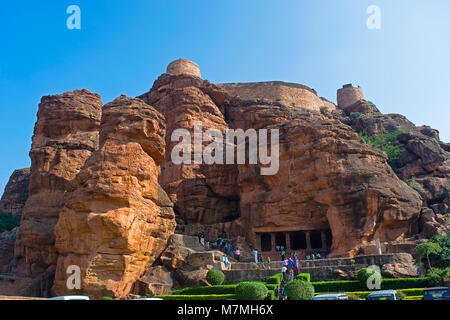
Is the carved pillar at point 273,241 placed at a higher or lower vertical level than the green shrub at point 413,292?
higher

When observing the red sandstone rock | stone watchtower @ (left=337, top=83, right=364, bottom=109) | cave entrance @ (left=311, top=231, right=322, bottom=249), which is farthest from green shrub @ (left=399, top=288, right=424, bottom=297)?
stone watchtower @ (left=337, top=83, right=364, bottom=109)

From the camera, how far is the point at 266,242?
107ft

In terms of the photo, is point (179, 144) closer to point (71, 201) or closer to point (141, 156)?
point (141, 156)

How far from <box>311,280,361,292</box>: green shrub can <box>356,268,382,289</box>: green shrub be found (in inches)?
9.9

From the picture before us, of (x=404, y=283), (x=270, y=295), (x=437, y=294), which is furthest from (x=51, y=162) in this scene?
(x=437, y=294)

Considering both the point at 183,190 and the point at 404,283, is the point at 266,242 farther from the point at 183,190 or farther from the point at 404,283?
the point at 404,283

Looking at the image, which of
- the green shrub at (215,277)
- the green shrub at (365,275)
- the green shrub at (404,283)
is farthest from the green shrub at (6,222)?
the green shrub at (404,283)

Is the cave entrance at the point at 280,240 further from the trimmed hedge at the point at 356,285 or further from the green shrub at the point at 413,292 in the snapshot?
the green shrub at the point at 413,292

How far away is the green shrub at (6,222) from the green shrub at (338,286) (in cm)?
3654

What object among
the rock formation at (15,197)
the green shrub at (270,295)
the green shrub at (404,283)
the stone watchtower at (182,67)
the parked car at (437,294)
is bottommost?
the green shrub at (270,295)

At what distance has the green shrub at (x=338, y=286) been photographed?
18.3 m

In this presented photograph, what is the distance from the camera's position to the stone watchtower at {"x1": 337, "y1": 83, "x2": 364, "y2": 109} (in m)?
60.3

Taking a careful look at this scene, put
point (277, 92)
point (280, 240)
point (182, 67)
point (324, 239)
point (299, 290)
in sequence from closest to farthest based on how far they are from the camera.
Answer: point (299, 290)
point (324, 239)
point (280, 240)
point (182, 67)
point (277, 92)

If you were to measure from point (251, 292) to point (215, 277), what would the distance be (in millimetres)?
4895
